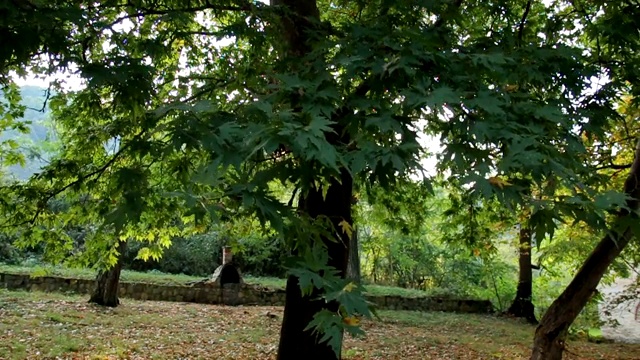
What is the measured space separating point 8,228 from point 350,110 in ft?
12.0

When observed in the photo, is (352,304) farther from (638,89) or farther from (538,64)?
(638,89)

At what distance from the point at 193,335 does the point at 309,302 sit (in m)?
4.22

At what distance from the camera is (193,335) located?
8031 millimetres

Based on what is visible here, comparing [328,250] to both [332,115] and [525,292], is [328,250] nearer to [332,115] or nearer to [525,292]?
[332,115]

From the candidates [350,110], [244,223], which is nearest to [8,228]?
[244,223]

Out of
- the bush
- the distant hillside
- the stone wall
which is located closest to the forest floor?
the stone wall

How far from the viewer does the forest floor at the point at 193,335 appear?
671 cm

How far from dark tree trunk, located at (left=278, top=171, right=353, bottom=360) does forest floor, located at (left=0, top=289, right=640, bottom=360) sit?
2.79 m

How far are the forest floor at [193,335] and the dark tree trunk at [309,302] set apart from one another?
279 cm

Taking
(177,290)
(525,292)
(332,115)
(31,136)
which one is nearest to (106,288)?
(177,290)

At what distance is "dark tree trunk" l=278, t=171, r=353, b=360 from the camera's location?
446cm

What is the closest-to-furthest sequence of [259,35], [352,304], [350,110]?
[352,304] → [350,110] → [259,35]

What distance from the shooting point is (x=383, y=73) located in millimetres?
2361

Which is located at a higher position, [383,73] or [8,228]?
[383,73]
